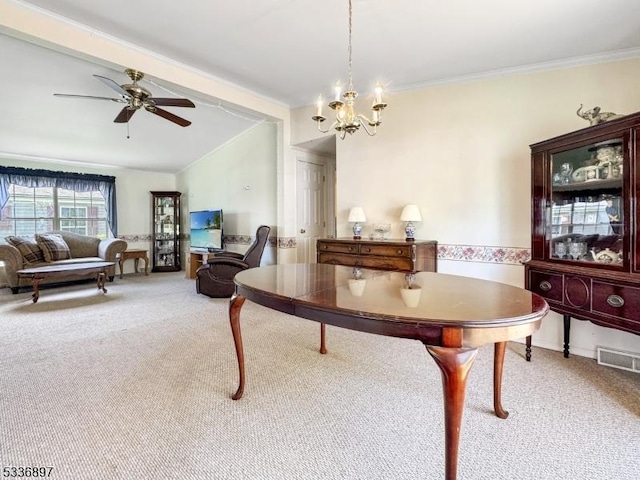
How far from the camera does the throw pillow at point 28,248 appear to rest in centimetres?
505

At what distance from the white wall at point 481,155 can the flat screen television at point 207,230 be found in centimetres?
311

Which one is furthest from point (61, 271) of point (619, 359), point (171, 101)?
point (619, 359)

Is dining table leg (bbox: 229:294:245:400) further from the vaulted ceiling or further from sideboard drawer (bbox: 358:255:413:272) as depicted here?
the vaulted ceiling

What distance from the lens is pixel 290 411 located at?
184 cm

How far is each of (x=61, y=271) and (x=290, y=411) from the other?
15.1 ft

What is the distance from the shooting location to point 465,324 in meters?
1.05

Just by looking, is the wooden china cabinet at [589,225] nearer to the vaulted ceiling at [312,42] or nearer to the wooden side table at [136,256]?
the vaulted ceiling at [312,42]

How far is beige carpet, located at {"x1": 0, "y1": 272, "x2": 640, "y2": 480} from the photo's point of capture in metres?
1.44

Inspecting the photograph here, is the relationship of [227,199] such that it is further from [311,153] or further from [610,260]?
[610,260]

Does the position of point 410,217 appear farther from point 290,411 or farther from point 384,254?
point 290,411

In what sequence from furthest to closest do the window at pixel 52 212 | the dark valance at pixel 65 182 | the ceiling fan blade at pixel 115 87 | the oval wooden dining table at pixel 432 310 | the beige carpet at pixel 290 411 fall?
the window at pixel 52 212 < the dark valance at pixel 65 182 < the ceiling fan blade at pixel 115 87 < the beige carpet at pixel 290 411 < the oval wooden dining table at pixel 432 310

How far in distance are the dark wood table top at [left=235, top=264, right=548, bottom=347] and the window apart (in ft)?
20.4

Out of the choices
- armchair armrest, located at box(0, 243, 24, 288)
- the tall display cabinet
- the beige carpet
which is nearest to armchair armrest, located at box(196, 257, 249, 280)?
the beige carpet

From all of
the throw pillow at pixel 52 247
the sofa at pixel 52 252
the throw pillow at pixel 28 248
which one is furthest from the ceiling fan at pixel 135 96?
the throw pillow at pixel 52 247
